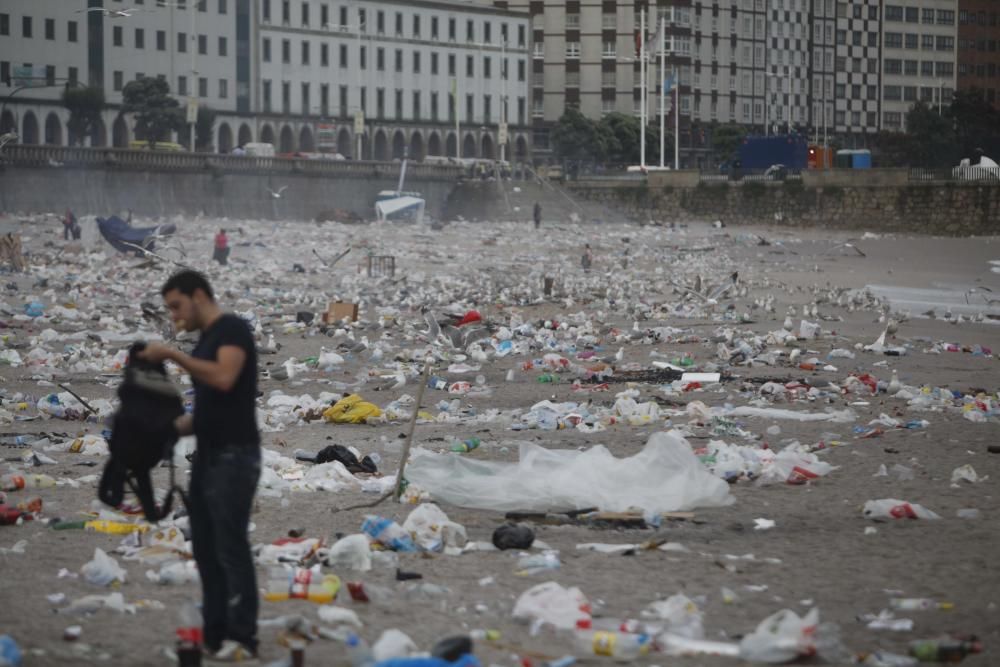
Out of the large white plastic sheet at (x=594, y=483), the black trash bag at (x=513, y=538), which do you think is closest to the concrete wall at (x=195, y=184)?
the large white plastic sheet at (x=594, y=483)

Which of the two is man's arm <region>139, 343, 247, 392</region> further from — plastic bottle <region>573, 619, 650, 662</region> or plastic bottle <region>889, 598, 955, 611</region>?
plastic bottle <region>889, 598, 955, 611</region>

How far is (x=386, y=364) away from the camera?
1675 centimetres

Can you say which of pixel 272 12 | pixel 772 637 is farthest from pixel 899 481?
pixel 272 12

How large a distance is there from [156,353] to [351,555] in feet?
6.53

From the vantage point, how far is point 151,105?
7512cm

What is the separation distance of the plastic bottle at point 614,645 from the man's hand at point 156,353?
186cm

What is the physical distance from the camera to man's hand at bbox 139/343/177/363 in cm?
563

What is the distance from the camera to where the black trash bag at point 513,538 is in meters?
7.79

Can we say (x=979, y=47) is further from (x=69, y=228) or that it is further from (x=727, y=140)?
(x=69, y=228)

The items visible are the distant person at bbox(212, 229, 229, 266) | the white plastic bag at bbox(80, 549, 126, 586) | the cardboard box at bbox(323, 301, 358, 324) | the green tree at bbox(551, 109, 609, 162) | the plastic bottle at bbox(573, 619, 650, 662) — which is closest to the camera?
the plastic bottle at bbox(573, 619, 650, 662)

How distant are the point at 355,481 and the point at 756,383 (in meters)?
5.89

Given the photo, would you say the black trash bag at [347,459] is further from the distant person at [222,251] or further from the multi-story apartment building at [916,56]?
the multi-story apartment building at [916,56]

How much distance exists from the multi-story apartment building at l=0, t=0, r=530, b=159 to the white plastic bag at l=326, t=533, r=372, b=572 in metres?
64.4

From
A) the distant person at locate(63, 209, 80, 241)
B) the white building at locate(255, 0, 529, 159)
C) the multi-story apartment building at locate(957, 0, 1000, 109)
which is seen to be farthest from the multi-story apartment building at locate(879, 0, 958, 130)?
the distant person at locate(63, 209, 80, 241)
